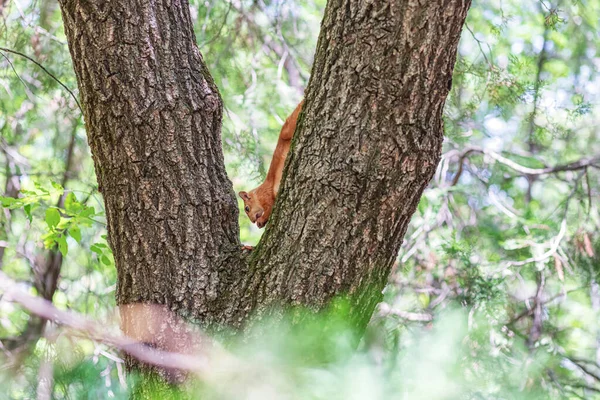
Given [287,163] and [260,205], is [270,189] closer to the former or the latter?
[260,205]

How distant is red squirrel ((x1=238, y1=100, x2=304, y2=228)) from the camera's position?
235cm

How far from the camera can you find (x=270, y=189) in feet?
8.54

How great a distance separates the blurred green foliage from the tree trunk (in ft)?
0.74

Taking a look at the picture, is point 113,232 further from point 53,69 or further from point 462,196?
point 462,196

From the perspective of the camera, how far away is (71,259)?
5.16m

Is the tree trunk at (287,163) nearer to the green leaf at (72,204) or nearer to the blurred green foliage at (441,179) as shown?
the blurred green foliage at (441,179)

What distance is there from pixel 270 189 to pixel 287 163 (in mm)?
830

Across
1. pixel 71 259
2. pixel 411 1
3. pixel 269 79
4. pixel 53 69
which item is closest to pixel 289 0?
pixel 269 79

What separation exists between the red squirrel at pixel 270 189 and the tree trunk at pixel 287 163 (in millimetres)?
426

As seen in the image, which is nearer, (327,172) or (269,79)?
(327,172)

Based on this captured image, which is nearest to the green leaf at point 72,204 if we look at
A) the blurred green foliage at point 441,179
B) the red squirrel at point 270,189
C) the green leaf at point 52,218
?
the blurred green foliage at point 441,179

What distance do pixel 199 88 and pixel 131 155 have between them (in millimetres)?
276

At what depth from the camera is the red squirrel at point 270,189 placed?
7.70 ft

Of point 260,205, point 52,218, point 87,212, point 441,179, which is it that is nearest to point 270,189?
point 260,205
